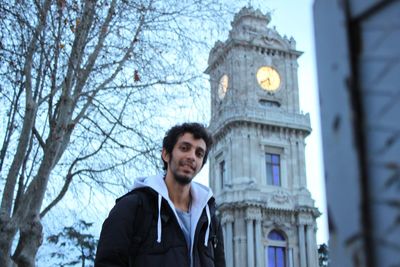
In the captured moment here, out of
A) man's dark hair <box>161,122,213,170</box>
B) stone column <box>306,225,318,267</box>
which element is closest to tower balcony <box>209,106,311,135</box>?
stone column <box>306,225,318,267</box>

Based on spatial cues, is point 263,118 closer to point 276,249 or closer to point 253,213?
point 253,213

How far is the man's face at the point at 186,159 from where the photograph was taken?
3.02m

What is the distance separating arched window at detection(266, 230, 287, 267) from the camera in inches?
1279

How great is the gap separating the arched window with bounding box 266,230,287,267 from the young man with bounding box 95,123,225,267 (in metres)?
30.1

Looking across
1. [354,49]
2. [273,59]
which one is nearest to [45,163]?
[354,49]

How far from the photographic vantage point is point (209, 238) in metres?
2.99

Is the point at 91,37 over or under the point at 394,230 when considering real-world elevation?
over

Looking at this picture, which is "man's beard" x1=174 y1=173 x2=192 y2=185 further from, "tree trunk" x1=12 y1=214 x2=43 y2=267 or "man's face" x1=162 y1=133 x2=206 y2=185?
"tree trunk" x1=12 y1=214 x2=43 y2=267

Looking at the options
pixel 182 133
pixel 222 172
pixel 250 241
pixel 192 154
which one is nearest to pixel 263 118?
pixel 222 172

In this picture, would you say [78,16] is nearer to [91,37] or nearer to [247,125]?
[91,37]

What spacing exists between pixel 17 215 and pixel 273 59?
30.5 meters

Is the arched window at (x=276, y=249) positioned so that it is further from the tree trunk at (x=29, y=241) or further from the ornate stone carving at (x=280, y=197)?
the tree trunk at (x=29, y=241)

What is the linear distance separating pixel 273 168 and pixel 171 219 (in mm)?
32592

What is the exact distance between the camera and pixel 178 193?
9.96 ft
